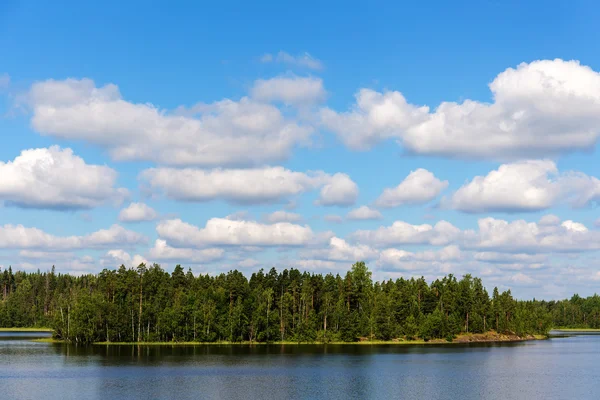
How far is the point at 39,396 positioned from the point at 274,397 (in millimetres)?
36721

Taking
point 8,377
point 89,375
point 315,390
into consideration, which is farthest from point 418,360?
point 8,377

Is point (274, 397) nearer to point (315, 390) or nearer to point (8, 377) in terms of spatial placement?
point (315, 390)

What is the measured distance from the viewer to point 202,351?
614ft

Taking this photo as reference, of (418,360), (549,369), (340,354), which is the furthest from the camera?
(340,354)

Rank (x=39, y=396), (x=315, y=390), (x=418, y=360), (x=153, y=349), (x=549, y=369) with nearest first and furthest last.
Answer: (x=39, y=396), (x=315, y=390), (x=549, y=369), (x=418, y=360), (x=153, y=349)

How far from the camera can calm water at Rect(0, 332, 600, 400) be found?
346ft

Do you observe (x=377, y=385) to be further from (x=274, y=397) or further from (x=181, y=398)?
(x=181, y=398)

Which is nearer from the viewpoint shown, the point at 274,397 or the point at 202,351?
the point at 274,397

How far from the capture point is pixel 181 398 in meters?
98.6

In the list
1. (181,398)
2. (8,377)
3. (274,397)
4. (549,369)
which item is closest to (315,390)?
(274,397)

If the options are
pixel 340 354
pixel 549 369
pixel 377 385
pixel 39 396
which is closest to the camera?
pixel 39 396

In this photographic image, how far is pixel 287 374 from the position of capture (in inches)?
5084

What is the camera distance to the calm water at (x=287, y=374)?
4151 inches

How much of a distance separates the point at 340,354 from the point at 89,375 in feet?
257
